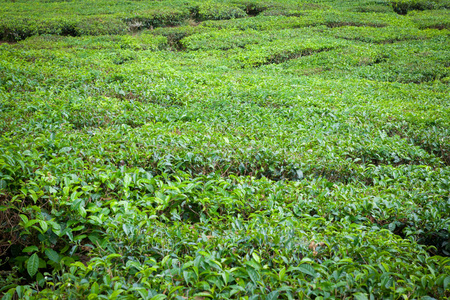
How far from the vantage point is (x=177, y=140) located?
416cm

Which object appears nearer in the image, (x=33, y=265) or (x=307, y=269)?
(x=307, y=269)

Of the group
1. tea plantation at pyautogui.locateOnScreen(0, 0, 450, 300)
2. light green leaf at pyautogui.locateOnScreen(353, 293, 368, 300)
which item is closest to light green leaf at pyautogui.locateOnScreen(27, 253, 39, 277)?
tea plantation at pyautogui.locateOnScreen(0, 0, 450, 300)

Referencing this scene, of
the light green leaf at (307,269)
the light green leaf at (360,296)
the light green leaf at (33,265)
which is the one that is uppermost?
the light green leaf at (33,265)

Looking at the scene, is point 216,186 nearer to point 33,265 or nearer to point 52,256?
point 52,256

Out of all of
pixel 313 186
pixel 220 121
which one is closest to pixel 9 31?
pixel 220 121

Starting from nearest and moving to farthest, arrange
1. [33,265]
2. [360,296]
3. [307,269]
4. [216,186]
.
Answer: [360,296] → [307,269] → [33,265] → [216,186]

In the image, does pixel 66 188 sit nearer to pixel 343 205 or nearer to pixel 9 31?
pixel 343 205

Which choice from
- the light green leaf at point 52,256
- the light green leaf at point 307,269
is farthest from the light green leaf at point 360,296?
the light green leaf at point 52,256

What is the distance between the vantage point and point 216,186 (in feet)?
10.4

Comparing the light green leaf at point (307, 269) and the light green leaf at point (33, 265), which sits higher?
the light green leaf at point (33, 265)

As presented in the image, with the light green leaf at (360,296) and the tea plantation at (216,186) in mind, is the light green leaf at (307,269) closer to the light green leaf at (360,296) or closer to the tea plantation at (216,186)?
the tea plantation at (216,186)

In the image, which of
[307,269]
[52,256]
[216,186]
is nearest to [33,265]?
[52,256]

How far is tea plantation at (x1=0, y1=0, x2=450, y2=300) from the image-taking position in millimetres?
2043

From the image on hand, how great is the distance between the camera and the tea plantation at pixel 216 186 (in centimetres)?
204
